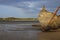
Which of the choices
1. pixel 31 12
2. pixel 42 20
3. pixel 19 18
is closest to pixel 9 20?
pixel 19 18

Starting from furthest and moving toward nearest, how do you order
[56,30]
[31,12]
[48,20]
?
[31,12], [56,30], [48,20]

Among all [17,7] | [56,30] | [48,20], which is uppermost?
[17,7]

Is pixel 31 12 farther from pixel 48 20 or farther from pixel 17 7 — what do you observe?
pixel 48 20

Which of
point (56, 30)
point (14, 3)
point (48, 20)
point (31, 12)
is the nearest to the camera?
point (48, 20)

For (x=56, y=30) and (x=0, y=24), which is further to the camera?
(x=0, y=24)

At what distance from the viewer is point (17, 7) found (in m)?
2.78

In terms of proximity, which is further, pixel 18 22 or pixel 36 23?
pixel 18 22

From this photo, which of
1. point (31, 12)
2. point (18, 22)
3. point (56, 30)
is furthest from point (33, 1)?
point (56, 30)

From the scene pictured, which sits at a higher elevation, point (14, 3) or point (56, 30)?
point (14, 3)

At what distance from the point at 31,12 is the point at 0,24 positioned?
57cm

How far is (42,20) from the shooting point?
201 cm

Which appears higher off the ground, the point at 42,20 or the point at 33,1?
the point at 33,1

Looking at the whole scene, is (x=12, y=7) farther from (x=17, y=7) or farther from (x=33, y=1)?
(x=33, y=1)

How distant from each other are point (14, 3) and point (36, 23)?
1.56 ft
